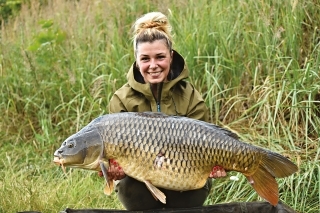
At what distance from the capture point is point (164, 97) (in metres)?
2.54

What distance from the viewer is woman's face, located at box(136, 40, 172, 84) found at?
242 cm

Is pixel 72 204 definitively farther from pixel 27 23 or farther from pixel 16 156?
pixel 27 23

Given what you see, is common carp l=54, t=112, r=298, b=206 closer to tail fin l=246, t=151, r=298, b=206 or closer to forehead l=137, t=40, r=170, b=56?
tail fin l=246, t=151, r=298, b=206

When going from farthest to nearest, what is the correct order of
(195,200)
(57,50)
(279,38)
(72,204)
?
1. (57,50)
2. (279,38)
3. (72,204)
4. (195,200)

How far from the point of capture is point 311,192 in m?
2.91

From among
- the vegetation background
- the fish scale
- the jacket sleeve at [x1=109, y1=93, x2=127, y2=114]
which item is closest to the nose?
the jacket sleeve at [x1=109, y1=93, x2=127, y2=114]

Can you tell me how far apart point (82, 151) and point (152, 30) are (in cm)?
67

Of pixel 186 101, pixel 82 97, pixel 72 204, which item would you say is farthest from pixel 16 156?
pixel 186 101

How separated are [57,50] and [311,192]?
2490mm

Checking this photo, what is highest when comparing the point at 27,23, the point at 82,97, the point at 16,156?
the point at 27,23

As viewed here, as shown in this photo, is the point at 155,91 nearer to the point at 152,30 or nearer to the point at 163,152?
the point at 152,30

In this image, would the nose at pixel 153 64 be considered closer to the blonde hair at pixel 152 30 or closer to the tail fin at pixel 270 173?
the blonde hair at pixel 152 30

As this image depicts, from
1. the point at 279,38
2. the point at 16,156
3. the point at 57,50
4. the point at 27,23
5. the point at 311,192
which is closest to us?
the point at 311,192

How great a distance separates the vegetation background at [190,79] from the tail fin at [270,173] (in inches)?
28.7
